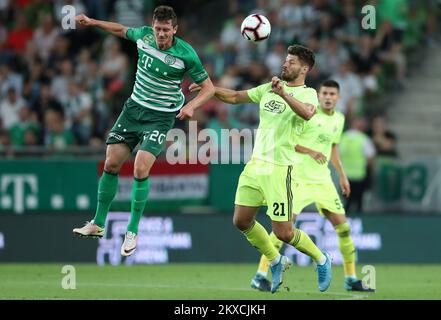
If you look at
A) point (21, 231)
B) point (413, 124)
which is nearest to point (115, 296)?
point (21, 231)

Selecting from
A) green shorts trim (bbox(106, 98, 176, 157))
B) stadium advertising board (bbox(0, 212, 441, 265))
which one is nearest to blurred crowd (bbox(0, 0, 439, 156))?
stadium advertising board (bbox(0, 212, 441, 265))

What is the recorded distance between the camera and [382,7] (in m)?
22.2

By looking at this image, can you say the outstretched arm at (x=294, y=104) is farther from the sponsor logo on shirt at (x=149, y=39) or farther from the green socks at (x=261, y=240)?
the sponsor logo on shirt at (x=149, y=39)

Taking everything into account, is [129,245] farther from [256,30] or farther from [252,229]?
[256,30]

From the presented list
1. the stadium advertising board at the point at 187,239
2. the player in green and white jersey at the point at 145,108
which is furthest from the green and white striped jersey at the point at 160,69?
the stadium advertising board at the point at 187,239

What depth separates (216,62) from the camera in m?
22.5

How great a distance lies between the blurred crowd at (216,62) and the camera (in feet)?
68.1

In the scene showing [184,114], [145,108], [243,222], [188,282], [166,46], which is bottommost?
[188,282]

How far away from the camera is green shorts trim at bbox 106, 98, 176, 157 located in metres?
13.2

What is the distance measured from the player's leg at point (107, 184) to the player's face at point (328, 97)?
120 inches

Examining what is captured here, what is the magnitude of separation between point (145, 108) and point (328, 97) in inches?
113

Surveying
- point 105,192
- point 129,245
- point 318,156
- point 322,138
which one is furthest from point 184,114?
point 322,138

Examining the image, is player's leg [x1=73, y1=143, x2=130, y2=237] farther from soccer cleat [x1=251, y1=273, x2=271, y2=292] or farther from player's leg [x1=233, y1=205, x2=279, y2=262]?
soccer cleat [x1=251, y1=273, x2=271, y2=292]

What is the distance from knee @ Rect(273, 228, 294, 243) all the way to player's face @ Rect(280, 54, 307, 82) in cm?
166
